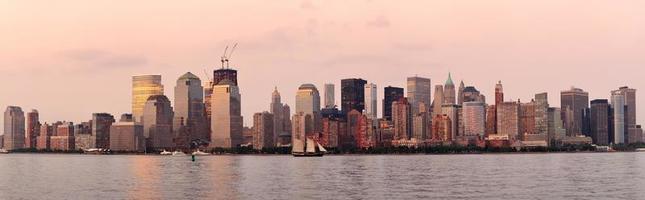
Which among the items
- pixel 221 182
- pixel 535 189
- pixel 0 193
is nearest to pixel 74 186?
pixel 0 193

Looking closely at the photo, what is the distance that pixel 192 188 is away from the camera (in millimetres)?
112062

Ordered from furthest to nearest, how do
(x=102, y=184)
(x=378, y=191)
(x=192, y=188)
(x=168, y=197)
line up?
1. (x=102, y=184)
2. (x=192, y=188)
3. (x=378, y=191)
4. (x=168, y=197)

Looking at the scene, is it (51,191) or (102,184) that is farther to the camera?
(102,184)

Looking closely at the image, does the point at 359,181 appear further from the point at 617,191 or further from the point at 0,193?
the point at 0,193

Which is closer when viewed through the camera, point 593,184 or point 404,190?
point 404,190

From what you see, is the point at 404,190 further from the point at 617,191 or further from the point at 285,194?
the point at 617,191

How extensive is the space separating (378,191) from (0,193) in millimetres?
49945

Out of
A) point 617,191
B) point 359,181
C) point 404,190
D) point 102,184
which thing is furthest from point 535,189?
point 102,184

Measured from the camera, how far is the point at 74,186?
4692 inches

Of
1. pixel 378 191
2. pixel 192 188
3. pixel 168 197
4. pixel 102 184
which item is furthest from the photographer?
pixel 102 184

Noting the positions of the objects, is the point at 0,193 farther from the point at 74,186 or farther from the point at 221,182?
the point at 221,182

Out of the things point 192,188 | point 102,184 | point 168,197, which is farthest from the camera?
point 102,184

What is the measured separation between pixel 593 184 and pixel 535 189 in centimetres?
1428

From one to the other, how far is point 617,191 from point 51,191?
7440cm
